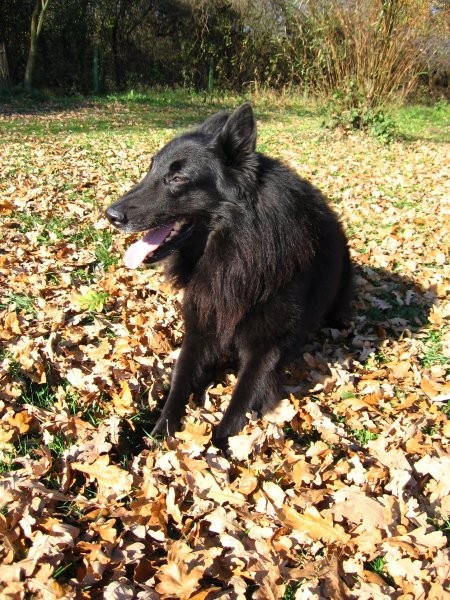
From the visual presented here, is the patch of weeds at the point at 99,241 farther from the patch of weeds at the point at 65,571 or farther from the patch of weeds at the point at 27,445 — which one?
the patch of weeds at the point at 65,571

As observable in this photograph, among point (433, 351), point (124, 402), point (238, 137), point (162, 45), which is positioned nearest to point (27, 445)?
point (124, 402)

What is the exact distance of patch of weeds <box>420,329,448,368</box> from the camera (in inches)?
129

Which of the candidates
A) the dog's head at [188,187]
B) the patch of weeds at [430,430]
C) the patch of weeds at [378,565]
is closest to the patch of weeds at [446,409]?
the patch of weeds at [430,430]

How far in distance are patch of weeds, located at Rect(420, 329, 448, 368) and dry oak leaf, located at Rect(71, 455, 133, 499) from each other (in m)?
2.09

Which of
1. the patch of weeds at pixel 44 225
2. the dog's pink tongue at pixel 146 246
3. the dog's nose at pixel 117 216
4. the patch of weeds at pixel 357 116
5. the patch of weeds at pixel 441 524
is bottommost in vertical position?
the patch of weeds at pixel 441 524

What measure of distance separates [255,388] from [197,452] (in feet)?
1.66

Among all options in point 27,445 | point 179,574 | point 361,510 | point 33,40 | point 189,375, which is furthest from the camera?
point 33,40

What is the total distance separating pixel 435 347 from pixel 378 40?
9.72m

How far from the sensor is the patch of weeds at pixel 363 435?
2.59 m

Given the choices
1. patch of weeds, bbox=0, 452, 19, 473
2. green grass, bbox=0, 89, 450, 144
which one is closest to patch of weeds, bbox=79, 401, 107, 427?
patch of weeds, bbox=0, 452, 19, 473

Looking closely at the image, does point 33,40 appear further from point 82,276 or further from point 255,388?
point 255,388

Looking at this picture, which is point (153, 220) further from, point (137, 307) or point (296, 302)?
point (137, 307)

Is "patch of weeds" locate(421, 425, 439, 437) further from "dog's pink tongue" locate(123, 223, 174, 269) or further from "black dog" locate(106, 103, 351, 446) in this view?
"dog's pink tongue" locate(123, 223, 174, 269)

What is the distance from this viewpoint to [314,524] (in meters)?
1.97
